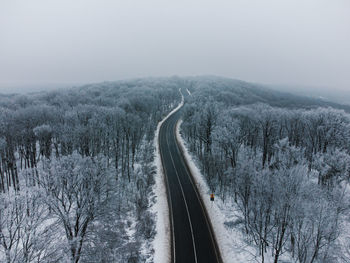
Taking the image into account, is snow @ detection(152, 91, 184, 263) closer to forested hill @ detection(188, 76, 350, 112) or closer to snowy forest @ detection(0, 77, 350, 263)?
snowy forest @ detection(0, 77, 350, 263)

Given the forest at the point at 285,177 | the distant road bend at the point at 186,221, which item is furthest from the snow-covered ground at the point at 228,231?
the distant road bend at the point at 186,221

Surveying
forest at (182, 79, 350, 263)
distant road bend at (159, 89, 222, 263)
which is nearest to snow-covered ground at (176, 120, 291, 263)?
forest at (182, 79, 350, 263)

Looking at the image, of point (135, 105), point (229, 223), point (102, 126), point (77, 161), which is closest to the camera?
point (77, 161)

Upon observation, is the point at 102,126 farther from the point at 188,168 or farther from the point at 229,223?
the point at 229,223

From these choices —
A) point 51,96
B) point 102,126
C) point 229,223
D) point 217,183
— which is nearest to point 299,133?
point 217,183

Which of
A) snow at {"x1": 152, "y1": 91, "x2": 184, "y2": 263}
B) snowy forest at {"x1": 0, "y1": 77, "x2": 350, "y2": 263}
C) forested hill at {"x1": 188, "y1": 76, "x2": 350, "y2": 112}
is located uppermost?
forested hill at {"x1": 188, "y1": 76, "x2": 350, "y2": 112}

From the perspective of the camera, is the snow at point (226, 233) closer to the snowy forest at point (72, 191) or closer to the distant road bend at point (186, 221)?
the distant road bend at point (186, 221)
